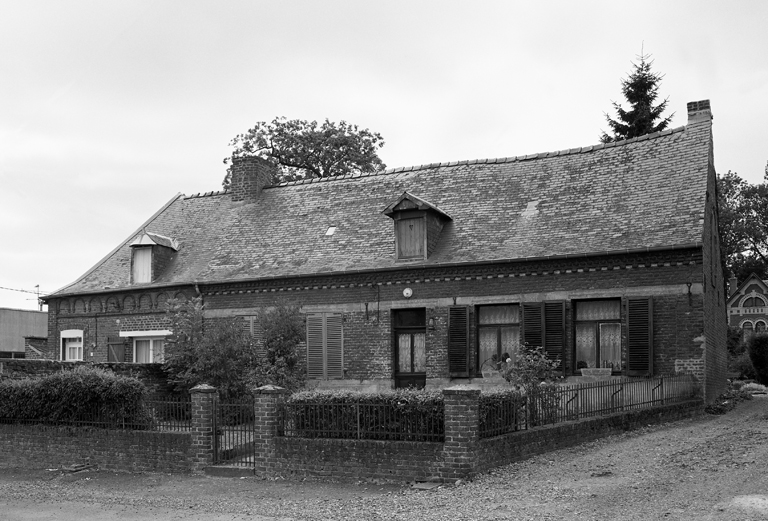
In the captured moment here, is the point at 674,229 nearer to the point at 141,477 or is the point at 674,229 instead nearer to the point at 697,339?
the point at 697,339

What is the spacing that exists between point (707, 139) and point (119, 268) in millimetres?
20287

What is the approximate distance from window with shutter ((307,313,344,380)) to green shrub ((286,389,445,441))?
9.52 m

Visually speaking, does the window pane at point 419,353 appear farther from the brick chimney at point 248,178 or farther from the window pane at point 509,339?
the brick chimney at point 248,178

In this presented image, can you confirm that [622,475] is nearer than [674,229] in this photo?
Yes

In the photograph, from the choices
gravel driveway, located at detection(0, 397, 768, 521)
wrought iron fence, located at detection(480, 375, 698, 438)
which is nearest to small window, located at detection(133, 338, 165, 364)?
gravel driveway, located at detection(0, 397, 768, 521)

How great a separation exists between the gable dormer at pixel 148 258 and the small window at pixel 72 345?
302 centimetres

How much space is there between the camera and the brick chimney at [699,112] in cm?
2417

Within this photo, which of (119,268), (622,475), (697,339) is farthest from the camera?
(119,268)

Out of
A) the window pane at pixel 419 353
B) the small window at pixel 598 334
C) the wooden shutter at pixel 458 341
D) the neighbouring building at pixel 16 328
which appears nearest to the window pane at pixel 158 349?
the window pane at pixel 419 353

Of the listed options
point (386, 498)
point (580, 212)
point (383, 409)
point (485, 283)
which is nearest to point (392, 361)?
point (485, 283)

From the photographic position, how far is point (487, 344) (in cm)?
2277

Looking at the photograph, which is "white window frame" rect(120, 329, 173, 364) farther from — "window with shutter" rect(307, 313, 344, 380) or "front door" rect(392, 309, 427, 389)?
"front door" rect(392, 309, 427, 389)

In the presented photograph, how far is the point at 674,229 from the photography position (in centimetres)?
2088

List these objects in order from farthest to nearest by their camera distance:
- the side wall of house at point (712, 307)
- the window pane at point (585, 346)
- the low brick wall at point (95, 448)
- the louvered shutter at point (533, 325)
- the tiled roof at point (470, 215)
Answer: the tiled roof at point (470, 215), the louvered shutter at point (533, 325), the window pane at point (585, 346), the side wall of house at point (712, 307), the low brick wall at point (95, 448)
